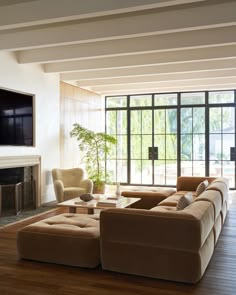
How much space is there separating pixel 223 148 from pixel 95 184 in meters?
3.97

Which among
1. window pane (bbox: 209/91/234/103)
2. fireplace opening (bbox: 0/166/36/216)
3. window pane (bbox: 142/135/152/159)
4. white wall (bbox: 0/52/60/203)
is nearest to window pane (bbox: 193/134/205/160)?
window pane (bbox: 209/91/234/103)

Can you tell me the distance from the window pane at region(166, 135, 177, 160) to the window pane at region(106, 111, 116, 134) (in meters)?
1.82

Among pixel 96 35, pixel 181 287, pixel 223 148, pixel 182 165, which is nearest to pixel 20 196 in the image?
pixel 96 35

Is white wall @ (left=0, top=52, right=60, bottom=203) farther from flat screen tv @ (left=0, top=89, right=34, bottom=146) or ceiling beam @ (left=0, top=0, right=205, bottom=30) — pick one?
ceiling beam @ (left=0, top=0, right=205, bottom=30)

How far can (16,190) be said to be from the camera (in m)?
6.06

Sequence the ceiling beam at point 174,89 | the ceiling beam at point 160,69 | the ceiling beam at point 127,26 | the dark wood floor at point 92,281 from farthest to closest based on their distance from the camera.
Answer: the ceiling beam at point 174,89 → the ceiling beam at point 160,69 → the ceiling beam at point 127,26 → the dark wood floor at point 92,281

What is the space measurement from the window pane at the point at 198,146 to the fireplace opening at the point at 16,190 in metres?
5.08

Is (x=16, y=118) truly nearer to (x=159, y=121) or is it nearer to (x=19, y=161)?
(x=19, y=161)

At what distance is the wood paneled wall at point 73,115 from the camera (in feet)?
26.3

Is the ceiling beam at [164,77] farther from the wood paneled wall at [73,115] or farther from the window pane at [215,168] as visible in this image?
the window pane at [215,168]

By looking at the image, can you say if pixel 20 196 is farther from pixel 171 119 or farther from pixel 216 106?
pixel 216 106

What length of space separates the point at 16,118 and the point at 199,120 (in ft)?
18.3

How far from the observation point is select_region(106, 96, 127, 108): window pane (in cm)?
1045

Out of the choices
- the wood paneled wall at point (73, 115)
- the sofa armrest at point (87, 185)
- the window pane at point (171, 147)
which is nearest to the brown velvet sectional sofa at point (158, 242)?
the sofa armrest at point (87, 185)
